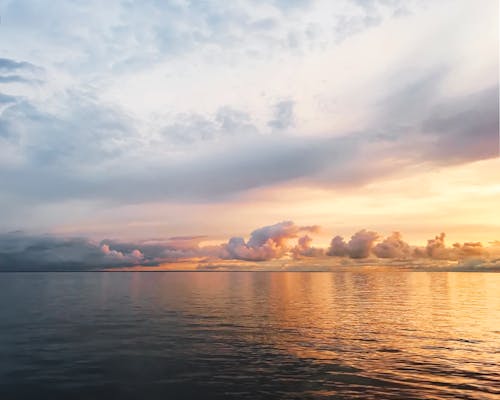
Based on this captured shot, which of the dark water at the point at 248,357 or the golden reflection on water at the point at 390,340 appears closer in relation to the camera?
the dark water at the point at 248,357

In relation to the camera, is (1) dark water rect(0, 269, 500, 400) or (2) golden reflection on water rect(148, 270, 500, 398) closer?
(1) dark water rect(0, 269, 500, 400)

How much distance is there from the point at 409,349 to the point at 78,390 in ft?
113

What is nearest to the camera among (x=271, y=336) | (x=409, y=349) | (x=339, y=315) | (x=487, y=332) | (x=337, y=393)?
(x=337, y=393)

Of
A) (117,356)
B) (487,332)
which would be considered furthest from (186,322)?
(487,332)

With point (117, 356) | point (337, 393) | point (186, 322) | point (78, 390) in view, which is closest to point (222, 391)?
point (337, 393)

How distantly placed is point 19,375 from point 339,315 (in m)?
51.9

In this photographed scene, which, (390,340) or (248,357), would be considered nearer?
(248,357)

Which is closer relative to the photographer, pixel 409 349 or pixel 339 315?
pixel 409 349

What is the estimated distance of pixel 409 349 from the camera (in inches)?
1656

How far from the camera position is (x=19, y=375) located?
32281 mm

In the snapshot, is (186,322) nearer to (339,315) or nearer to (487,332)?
(339,315)

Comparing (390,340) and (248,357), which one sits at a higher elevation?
(248,357)

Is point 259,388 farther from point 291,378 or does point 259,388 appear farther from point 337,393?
point 337,393

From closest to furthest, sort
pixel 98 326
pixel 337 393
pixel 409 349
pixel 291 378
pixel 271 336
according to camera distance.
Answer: pixel 337 393 → pixel 291 378 → pixel 409 349 → pixel 271 336 → pixel 98 326
